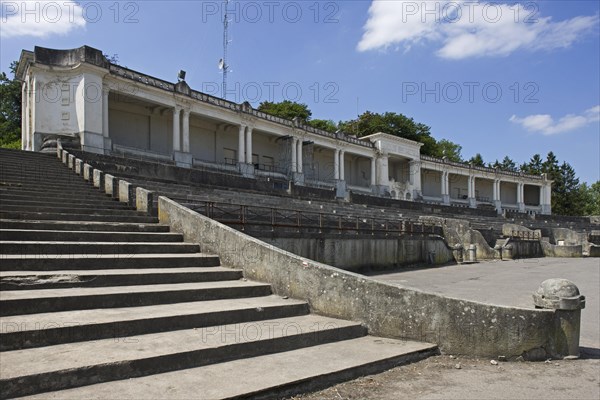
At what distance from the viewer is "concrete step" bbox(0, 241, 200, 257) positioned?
5906 millimetres

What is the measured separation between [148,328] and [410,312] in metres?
3.11

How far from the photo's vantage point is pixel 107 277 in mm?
5441

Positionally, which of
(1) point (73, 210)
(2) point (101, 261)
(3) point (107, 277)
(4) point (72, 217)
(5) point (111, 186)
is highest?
(5) point (111, 186)

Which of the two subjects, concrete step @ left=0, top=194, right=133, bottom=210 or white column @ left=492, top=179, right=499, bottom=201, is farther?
white column @ left=492, top=179, right=499, bottom=201

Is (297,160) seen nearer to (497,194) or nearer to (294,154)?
(294,154)

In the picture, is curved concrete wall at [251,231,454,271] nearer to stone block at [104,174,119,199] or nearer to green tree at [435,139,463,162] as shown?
stone block at [104,174,119,199]

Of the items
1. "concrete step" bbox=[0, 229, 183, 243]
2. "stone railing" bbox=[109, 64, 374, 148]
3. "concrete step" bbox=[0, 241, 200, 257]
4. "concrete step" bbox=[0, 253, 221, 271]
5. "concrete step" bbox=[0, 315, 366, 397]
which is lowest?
"concrete step" bbox=[0, 315, 366, 397]

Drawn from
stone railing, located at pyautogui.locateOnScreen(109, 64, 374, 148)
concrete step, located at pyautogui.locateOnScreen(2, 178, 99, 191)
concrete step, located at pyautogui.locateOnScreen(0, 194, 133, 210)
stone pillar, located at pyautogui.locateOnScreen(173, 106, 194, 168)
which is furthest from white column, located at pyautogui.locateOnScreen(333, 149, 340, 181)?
concrete step, located at pyautogui.locateOnScreen(0, 194, 133, 210)

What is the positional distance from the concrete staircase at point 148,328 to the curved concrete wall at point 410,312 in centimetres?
20

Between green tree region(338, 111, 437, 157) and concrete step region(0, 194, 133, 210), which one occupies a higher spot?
green tree region(338, 111, 437, 157)

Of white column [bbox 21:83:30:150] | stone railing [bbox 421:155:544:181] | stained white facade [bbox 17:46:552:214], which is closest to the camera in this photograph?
stained white facade [bbox 17:46:552:214]

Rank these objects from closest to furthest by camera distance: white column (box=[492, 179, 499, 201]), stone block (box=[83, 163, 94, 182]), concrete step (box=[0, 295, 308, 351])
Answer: concrete step (box=[0, 295, 308, 351]), stone block (box=[83, 163, 94, 182]), white column (box=[492, 179, 499, 201])

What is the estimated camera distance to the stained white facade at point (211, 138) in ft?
82.8

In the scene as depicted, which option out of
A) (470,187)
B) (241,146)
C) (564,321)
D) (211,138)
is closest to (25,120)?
(211,138)
